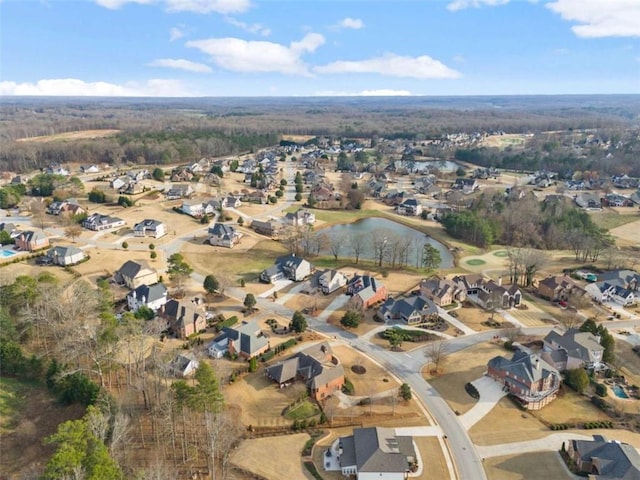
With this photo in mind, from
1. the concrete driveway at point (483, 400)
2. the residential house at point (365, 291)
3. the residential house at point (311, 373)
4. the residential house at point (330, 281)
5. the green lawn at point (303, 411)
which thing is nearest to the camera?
the concrete driveway at point (483, 400)

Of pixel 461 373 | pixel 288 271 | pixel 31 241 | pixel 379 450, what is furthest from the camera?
pixel 31 241

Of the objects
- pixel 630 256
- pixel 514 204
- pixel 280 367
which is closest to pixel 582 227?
pixel 630 256

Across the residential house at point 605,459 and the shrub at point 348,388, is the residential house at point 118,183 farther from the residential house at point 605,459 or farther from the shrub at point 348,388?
the residential house at point 605,459

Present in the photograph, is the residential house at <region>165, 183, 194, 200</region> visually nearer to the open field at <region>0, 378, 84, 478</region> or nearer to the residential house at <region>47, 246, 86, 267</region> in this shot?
the residential house at <region>47, 246, 86, 267</region>

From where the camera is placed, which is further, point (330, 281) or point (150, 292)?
point (330, 281)

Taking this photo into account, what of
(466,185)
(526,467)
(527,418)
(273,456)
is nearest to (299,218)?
(466,185)

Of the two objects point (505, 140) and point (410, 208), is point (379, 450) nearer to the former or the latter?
point (410, 208)

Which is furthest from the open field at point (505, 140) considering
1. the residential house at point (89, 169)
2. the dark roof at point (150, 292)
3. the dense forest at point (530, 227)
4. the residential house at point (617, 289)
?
the dark roof at point (150, 292)
